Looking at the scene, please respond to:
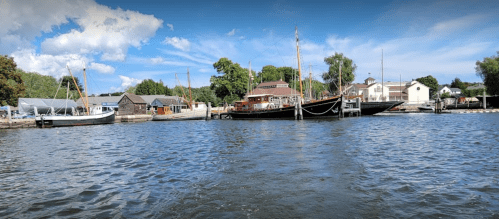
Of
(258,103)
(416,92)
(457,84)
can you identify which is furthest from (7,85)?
(457,84)

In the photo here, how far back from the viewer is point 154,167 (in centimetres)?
1112

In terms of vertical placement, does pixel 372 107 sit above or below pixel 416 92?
below

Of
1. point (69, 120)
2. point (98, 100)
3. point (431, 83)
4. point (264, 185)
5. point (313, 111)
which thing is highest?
point (431, 83)

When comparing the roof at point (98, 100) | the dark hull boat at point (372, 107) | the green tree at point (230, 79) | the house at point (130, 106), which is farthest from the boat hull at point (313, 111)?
the roof at point (98, 100)

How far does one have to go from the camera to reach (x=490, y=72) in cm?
6819

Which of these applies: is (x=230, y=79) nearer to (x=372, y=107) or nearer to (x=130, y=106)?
(x=130, y=106)

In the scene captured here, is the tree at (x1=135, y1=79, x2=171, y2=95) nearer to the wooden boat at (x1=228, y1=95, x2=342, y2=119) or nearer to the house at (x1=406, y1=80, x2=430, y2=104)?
the wooden boat at (x1=228, y1=95, x2=342, y2=119)

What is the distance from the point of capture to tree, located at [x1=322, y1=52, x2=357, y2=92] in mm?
88688

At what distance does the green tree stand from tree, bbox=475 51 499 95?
56486 mm

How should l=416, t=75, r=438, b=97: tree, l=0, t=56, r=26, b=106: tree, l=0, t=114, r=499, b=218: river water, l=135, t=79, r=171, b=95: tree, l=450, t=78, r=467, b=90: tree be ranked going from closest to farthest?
l=0, t=114, r=499, b=218: river water → l=0, t=56, r=26, b=106: tree → l=135, t=79, r=171, b=95: tree → l=416, t=75, r=438, b=97: tree → l=450, t=78, r=467, b=90: tree

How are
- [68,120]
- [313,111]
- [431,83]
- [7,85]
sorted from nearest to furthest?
[313,111] < [68,120] < [7,85] < [431,83]

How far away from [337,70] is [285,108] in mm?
52311

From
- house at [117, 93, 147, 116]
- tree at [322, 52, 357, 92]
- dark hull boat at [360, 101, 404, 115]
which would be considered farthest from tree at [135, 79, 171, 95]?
dark hull boat at [360, 101, 404, 115]

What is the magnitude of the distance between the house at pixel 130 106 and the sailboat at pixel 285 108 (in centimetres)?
3074
